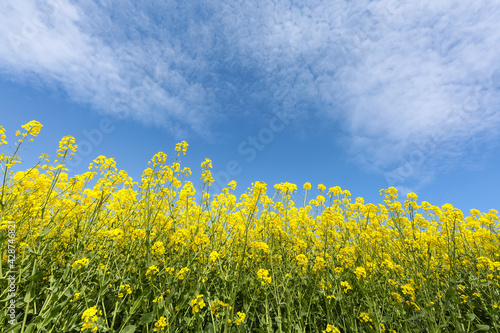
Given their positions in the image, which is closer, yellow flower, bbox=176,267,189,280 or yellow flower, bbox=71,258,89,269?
yellow flower, bbox=71,258,89,269

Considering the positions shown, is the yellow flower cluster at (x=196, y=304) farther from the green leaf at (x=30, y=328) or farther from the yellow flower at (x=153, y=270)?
the green leaf at (x=30, y=328)

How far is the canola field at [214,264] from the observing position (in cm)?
243

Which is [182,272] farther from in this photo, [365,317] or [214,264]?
[365,317]

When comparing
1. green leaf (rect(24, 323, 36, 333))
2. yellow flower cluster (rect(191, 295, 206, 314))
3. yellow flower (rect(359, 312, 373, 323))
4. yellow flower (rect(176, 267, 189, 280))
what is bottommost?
green leaf (rect(24, 323, 36, 333))

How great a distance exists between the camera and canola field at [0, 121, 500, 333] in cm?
243

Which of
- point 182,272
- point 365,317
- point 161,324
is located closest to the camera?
point 161,324

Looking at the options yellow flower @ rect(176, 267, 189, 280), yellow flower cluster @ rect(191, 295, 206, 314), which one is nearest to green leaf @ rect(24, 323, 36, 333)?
yellow flower @ rect(176, 267, 189, 280)

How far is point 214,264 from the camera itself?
3186 mm

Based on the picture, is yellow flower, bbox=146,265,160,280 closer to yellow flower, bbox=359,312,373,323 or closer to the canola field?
the canola field

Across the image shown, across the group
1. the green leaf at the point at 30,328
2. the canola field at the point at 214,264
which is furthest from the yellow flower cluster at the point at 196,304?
the green leaf at the point at 30,328

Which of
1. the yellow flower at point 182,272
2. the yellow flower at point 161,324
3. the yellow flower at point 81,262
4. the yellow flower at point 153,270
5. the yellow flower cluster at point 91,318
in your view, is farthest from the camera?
the yellow flower at point 182,272

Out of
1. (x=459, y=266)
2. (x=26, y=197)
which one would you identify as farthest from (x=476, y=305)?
(x=26, y=197)

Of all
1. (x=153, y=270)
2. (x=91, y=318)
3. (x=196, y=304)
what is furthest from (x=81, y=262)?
(x=196, y=304)

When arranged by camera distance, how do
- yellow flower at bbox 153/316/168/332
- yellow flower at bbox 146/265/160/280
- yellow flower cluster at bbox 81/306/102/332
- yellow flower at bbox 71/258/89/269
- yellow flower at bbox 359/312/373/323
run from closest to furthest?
yellow flower cluster at bbox 81/306/102/332 < yellow flower at bbox 153/316/168/332 < yellow flower at bbox 71/258/89/269 < yellow flower at bbox 146/265/160/280 < yellow flower at bbox 359/312/373/323
